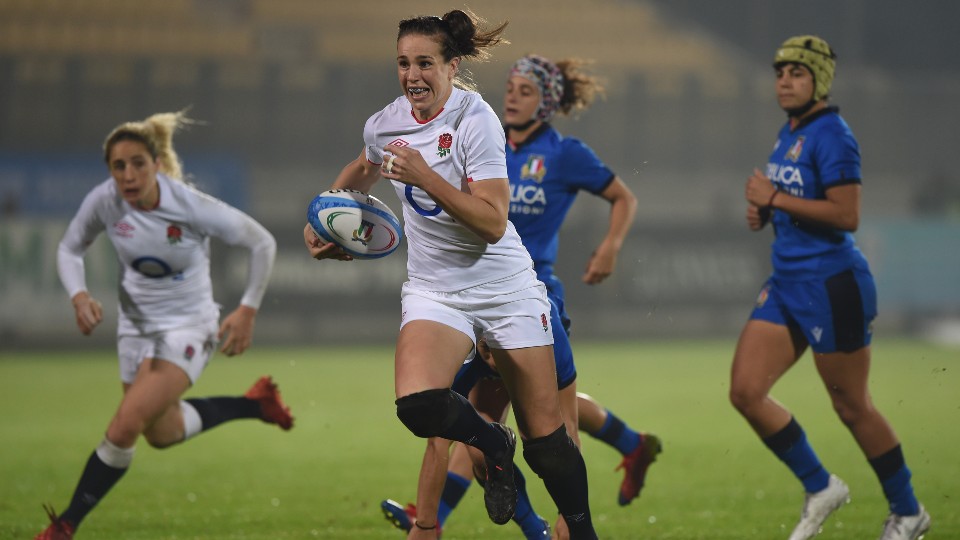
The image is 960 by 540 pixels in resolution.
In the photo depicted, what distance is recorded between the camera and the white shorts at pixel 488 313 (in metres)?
4.25

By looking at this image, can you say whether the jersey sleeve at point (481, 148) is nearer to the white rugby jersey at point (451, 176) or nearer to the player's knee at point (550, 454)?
the white rugby jersey at point (451, 176)

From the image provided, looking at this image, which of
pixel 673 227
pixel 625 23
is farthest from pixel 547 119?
pixel 625 23

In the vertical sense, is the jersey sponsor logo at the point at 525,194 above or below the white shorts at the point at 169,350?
above

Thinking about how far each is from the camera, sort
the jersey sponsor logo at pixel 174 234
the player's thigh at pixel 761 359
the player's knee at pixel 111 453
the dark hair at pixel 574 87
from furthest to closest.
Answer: the dark hair at pixel 574 87
the jersey sponsor logo at pixel 174 234
the player's knee at pixel 111 453
the player's thigh at pixel 761 359

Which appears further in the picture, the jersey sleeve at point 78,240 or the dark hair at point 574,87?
the dark hair at point 574,87

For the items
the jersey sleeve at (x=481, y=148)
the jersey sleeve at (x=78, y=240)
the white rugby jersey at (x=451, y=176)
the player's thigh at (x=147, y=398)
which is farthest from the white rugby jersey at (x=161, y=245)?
the jersey sleeve at (x=481, y=148)

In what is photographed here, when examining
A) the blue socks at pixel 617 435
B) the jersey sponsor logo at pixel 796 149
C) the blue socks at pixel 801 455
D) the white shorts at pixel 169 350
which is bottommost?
the blue socks at pixel 617 435

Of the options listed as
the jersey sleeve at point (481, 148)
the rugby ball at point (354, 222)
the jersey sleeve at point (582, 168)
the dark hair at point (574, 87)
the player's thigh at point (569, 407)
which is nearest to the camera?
the jersey sleeve at point (481, 148)

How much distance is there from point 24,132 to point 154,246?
1304 cm

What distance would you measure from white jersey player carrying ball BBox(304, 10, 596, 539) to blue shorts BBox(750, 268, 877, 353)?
139 centimetres

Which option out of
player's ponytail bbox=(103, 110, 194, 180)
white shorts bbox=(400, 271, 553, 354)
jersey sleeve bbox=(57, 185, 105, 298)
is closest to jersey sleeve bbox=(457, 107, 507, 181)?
white shorts bbox=(400, 271, 553, 354)

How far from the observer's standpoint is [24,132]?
1786 cm

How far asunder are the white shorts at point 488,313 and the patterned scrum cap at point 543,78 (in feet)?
5.47

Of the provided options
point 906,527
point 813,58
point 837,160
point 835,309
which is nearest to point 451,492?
point 835,309
